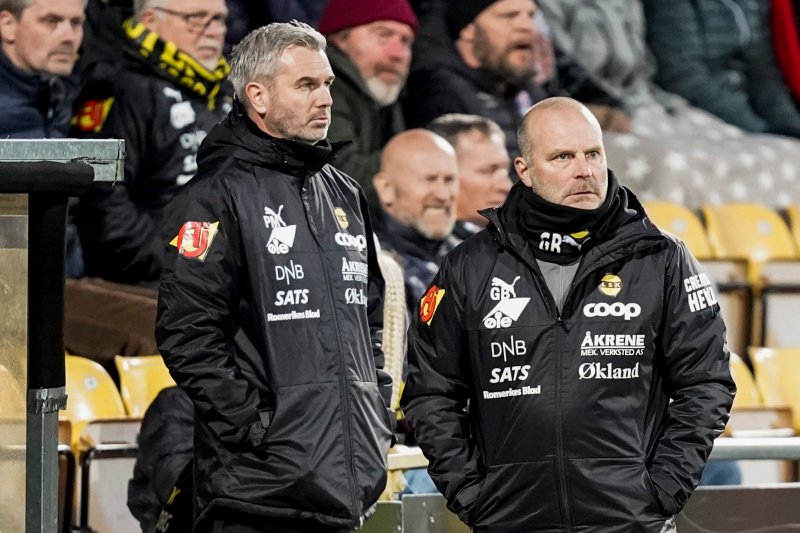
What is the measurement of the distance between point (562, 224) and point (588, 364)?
0.28 metres

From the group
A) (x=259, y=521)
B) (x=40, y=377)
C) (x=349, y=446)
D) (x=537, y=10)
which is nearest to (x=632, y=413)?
(x=349, y=446)

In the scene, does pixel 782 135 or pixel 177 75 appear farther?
pixel 782 135

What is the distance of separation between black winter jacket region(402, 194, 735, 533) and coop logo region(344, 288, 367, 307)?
266 mm

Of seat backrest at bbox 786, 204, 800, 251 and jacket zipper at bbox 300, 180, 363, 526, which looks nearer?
jacket zipper at bbox 300, 180, 363, 526

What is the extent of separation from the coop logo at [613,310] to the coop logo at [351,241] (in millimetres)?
598

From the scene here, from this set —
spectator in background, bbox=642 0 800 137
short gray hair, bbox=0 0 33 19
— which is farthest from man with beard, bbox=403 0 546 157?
short gray hair, bbox=0 0 33 19

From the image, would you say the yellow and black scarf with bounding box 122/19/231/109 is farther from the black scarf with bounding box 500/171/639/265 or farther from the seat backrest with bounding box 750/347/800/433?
the black scarf with bounding box 500/171/639/265

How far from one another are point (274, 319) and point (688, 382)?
33.9 inches

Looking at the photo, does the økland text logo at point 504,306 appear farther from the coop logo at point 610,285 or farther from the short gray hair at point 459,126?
the short gray hair at point 459,126

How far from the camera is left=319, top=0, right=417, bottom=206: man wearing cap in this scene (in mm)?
6484

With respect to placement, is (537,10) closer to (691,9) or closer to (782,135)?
(691,9)

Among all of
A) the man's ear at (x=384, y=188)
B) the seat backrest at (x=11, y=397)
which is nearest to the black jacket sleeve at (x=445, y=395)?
the seat backrest at (x=11, y=397)

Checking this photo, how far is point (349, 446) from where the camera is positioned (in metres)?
2.87

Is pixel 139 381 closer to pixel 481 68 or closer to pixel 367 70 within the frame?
pixel 367 70
